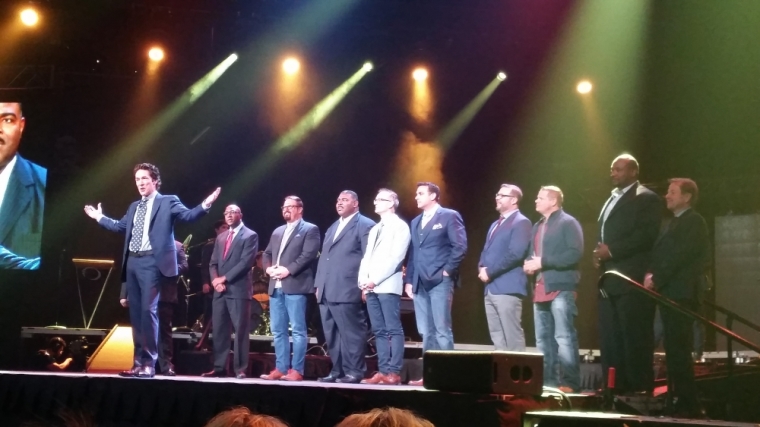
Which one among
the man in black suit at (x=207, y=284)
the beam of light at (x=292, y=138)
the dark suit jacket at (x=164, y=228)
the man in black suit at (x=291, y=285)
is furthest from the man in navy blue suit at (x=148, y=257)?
the beam of light at (x=292, y=138)

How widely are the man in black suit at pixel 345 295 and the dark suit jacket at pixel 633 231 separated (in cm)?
252

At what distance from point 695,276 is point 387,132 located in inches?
313

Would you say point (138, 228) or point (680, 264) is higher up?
point (138, 228)

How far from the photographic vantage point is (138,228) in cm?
778

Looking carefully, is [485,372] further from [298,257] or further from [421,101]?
[421,101]

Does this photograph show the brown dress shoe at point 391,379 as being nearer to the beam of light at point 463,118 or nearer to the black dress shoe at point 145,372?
the black dress shoe at point 145,372

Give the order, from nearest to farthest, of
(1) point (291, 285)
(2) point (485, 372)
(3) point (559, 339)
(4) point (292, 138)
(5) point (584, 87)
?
(2) point (485, 372) → (3) point (559, 339) → (1) point (291, 285) → (5) point (584, 87) → (4) point (292, 138)

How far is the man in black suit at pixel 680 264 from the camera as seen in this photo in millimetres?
6207

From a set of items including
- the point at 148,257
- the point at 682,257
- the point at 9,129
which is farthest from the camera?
the point at 9,129

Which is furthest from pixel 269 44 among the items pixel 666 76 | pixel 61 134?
pixel 666 76

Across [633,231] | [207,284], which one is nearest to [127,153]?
[207,284]

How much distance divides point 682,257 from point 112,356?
6.36m

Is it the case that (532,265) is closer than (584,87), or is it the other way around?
(532,265)

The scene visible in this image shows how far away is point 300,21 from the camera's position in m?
12.2
